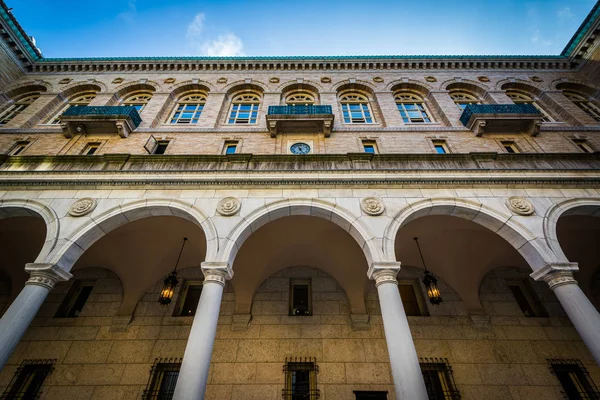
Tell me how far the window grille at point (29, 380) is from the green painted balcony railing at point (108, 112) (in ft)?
34.3

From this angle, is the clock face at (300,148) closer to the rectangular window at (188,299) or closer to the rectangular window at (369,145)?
the rectangular window at (369,145)

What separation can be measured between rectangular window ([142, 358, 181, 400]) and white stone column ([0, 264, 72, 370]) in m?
4.86

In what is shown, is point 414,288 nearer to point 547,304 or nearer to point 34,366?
point 547,304

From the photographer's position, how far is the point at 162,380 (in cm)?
990

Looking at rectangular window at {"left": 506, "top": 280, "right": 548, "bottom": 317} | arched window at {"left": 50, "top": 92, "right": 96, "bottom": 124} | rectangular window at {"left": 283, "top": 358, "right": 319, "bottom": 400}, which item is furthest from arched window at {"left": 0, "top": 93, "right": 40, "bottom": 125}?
rectangular window at {"left": 506, "top": 280, "right": 548, "bottom": 317}

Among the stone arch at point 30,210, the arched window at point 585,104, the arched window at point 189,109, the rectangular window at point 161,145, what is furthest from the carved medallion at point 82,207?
the arched window at point 585,104

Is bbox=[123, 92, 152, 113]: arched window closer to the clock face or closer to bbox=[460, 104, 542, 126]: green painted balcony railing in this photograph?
the clock face

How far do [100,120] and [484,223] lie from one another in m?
16.5

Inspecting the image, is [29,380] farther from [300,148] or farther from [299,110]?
[299,110]

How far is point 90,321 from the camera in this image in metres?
11.1

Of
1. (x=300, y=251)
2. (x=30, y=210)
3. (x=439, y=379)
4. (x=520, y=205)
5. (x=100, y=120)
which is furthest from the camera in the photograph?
(x=100, y=120)

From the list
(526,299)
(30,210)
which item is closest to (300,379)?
(526,299)

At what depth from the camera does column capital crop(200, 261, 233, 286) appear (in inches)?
275

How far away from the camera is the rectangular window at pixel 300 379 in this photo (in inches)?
368
